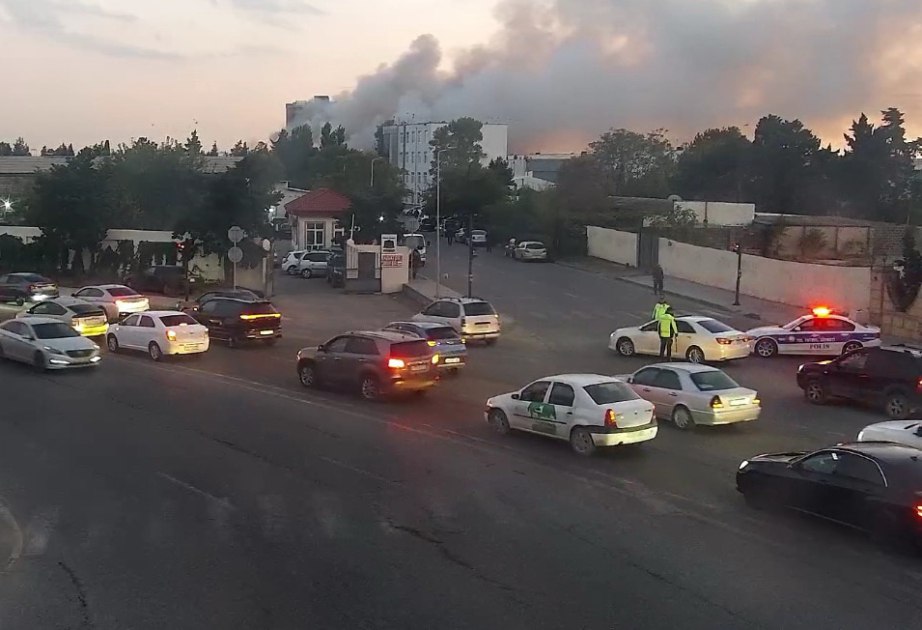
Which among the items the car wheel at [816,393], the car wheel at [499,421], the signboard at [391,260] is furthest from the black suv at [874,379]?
the signboard at [391,260]

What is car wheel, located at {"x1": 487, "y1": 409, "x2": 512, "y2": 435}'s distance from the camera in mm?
17891

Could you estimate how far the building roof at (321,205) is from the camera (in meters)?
70.0

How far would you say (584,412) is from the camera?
1616cm

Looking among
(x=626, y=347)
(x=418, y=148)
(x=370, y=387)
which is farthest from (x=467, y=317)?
(x=418, y=148)

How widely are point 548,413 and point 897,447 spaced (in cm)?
608

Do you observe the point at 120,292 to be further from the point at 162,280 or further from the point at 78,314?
the point at 162,280

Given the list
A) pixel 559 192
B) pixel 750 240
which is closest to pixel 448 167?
pixel 559 192

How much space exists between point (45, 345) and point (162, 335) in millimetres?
3452

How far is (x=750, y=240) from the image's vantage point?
59.6 m

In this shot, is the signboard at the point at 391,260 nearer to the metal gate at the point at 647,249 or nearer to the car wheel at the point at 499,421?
the metal gate at the point at 647,249

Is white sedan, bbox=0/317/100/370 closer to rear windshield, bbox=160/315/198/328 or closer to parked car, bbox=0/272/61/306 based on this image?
rear windshield, bbox=160/315/198/328

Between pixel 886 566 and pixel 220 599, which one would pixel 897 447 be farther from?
pixel 220 599

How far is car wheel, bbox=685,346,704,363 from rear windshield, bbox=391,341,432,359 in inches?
356

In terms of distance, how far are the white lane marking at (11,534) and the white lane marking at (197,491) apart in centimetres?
222
